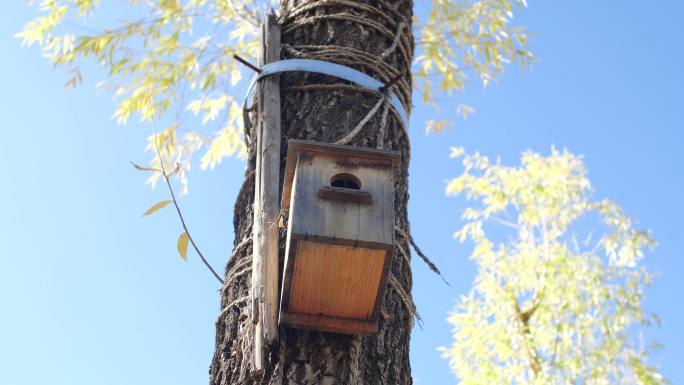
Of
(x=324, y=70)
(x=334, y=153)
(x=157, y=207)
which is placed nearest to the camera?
(x=334, y=153)

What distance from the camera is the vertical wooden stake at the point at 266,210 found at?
1.72m

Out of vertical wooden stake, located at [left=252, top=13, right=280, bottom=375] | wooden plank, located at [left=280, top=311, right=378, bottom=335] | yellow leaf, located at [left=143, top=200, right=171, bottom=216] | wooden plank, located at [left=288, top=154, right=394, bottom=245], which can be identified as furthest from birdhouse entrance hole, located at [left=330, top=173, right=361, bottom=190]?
yellow leaf, located at [left=143, top=200, right=171, bottom=216]

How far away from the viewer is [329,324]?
1782 mm

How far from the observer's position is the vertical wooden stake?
1725 millimetres

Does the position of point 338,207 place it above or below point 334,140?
below

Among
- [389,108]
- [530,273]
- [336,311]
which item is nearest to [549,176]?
[530,273]

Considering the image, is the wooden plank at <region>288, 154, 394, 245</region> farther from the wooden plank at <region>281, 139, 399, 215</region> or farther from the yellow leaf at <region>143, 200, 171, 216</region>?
the yellow leaf at <region>143, 200, 171, 216</region>

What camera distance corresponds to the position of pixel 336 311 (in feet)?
5.86

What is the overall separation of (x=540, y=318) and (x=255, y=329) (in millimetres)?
4686

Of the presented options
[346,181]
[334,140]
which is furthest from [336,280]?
[334,140]

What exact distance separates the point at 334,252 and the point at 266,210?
255mm

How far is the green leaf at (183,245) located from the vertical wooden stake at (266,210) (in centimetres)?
18

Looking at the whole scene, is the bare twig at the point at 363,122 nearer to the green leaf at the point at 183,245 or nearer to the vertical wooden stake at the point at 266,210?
the vertical wooden stake at the point at 266,210

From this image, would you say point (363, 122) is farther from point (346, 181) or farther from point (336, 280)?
point (336, 280)
